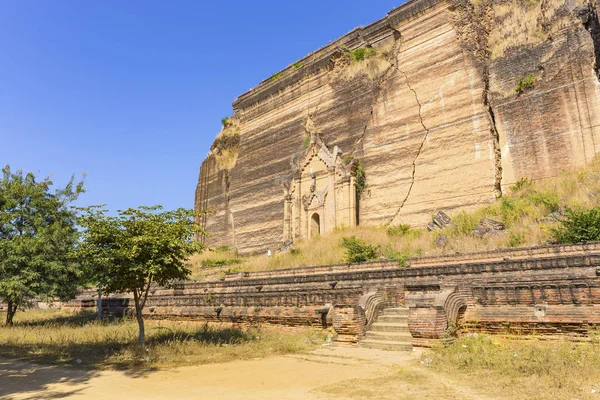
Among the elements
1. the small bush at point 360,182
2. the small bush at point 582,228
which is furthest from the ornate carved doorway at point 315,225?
the small bush at point 582,228

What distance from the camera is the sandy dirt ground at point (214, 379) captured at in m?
5.93

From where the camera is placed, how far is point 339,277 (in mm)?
14422

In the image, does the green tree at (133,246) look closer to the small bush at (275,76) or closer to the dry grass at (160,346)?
the dry grass at (160,346)

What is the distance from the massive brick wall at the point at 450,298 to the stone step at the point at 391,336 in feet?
0.61

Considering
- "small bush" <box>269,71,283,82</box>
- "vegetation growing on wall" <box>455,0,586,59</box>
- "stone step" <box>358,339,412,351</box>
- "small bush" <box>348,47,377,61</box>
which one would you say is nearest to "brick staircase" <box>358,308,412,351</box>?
"stone step" <box>358,339,412,351</box>

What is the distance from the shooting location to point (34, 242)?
16.1 meters

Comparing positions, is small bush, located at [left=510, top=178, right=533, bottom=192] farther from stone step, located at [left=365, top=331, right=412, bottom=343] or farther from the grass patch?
the grass patch

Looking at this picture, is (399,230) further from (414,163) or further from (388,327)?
(388,327)

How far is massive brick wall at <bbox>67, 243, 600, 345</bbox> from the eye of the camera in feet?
24.7

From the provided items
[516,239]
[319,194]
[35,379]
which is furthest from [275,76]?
[35,379]

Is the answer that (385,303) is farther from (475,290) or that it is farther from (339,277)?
(339,277)

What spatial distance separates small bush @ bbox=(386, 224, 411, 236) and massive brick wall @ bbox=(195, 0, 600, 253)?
3.09ft

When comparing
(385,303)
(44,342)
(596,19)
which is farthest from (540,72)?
(44,342)

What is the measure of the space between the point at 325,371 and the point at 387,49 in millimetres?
24409
